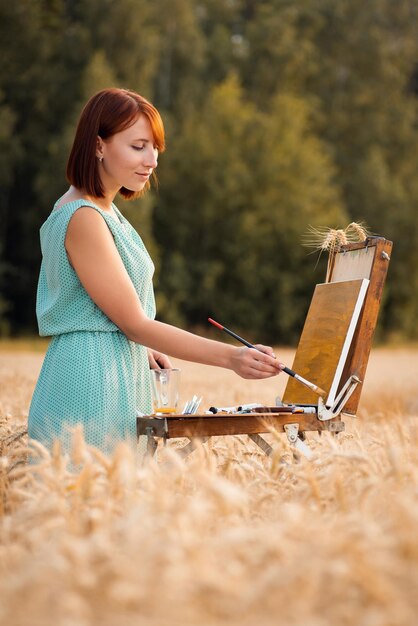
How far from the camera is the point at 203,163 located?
31469 millimetres

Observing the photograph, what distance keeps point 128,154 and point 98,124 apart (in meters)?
0.16

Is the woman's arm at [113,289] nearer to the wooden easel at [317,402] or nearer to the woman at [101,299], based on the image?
the woman at [101,299]

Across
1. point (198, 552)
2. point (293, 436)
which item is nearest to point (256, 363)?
point (293, 436)

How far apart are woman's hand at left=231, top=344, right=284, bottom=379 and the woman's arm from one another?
0.42ft

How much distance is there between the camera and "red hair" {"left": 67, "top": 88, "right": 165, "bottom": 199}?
12.0 feet

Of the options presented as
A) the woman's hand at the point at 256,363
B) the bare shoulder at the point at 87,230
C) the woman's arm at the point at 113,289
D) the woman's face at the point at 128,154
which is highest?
the woman's face at the point at 128,154

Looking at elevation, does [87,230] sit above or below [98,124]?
below

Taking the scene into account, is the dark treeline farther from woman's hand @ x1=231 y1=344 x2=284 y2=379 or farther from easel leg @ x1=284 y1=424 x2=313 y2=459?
woman's hand @ x1=231 y1=344 x2=284 y2=379

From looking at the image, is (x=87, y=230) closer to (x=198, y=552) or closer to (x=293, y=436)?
(x=293, y=436)

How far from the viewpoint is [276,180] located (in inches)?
1260

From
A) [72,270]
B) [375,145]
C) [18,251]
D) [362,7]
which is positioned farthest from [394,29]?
[72,270]

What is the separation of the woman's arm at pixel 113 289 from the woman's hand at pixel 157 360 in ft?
1.68

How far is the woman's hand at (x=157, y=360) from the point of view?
4077 mm

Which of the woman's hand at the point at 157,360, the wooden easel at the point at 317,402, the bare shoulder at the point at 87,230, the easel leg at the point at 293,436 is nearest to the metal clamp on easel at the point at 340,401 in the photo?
the wooden easel at the point at 317,402
